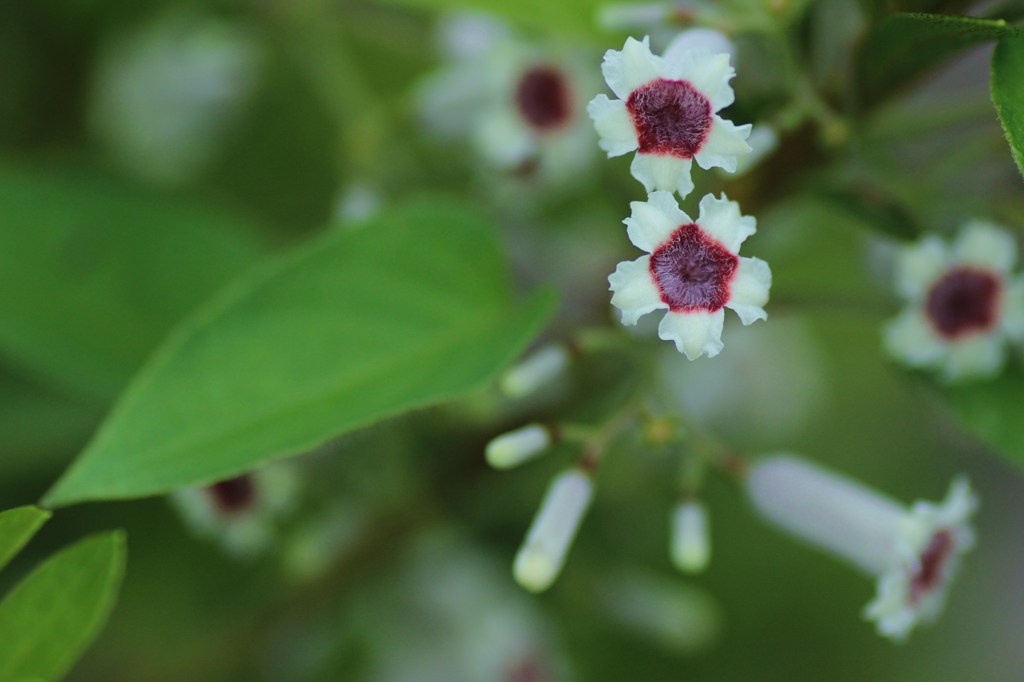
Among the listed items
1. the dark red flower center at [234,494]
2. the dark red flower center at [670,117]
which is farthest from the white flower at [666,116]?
the dark red flower center at [234,494]

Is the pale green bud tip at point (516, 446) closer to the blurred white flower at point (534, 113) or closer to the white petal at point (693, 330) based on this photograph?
the white petal at point (693, 330)

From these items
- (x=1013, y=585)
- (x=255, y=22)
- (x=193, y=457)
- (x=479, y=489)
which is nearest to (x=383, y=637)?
(x=479, y=489)

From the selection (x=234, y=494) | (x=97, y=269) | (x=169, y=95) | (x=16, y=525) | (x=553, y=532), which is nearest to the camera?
(x=16, y=525)

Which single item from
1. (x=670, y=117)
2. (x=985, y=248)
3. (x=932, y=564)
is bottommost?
(x=932, y=564)

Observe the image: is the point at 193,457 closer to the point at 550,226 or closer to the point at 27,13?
the point at 550,226

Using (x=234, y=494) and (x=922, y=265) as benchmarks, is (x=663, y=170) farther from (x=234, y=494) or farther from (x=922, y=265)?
(x=234, y=494)

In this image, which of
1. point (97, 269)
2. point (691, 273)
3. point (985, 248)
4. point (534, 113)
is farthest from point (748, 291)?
point (97, 269)

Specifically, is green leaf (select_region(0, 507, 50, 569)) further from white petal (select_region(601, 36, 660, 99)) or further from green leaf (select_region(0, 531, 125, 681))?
white petal (select_region(601, 36, 660, 99))
